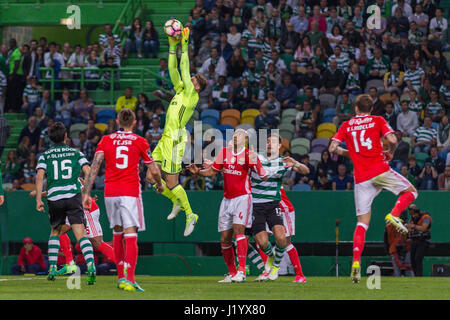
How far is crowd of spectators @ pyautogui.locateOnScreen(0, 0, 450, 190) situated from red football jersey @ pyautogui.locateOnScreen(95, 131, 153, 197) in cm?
1081

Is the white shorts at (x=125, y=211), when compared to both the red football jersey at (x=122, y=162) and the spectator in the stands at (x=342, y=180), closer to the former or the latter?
the red football jersey at (x=122, y=162)

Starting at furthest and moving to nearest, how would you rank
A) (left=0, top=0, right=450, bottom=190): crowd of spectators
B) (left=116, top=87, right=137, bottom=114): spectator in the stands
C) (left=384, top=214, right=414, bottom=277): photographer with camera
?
(left=116, top=87, right=137, bottom=114): spectator in the stands, (left=0, top=0, right=450, bottom=190): crowd of spectators, (left=384, top=214, right=414, bottom=277): photographer with camera

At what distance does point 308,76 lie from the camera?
2541 cm

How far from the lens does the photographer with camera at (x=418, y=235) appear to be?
66.6 feet

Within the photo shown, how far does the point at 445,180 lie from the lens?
2152 centimetres

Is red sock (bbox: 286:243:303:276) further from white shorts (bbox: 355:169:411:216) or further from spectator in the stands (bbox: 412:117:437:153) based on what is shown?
spectator in the stands (bbox: 412:117:437:153)

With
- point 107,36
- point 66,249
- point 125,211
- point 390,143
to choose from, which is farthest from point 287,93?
point 125,211

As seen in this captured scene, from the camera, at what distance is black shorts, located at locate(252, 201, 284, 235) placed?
591 inches

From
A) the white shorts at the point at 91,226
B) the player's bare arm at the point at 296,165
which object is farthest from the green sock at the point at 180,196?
the player's bare arm at the point at 296,165

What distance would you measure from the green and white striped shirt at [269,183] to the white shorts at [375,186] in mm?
1801

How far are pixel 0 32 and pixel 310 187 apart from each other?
15721 mm

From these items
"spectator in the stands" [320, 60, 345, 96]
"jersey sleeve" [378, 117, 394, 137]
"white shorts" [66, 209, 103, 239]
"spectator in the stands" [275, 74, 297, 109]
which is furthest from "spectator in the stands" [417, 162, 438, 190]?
"white shorts" [66, 209, 103, 239]

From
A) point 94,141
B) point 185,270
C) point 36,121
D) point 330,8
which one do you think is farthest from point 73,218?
point 330,8

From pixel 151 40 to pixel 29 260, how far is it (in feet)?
32.1
